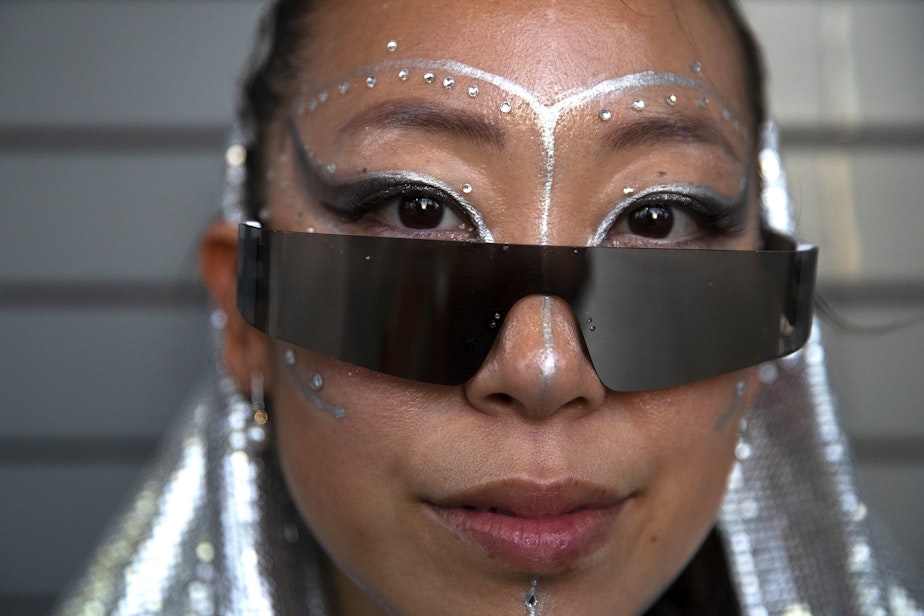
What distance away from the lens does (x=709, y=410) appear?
0.86 metres

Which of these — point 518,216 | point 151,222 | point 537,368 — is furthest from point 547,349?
point 151,222

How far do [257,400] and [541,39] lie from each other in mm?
563

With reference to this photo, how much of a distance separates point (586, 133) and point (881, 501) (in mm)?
1436

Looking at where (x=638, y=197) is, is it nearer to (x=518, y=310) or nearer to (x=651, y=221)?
(x=651, y=221)

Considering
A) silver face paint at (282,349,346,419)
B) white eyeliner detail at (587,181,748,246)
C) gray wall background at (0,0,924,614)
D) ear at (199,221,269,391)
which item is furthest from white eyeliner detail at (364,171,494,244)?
gray wall background at (0,0,924,614)

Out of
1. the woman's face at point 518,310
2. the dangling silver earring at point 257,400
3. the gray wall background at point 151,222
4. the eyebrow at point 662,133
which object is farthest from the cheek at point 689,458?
the gray wall background at point 151,222

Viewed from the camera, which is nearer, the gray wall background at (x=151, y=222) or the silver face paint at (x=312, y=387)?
the silver face paint at (x=312, y=387)

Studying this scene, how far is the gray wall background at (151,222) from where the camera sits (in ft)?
5.74

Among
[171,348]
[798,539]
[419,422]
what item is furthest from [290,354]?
[171,348]

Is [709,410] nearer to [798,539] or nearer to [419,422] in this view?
[419,422]

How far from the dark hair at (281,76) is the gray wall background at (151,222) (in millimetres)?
717

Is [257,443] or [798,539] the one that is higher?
[257,443]

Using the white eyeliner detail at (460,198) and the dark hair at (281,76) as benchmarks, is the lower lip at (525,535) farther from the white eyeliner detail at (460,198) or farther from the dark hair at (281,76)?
the dark hair at (281,76)

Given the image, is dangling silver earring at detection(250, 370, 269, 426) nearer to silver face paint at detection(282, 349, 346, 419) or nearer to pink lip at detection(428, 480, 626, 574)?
silver face paint at detection(282, 349, 346, 419)
